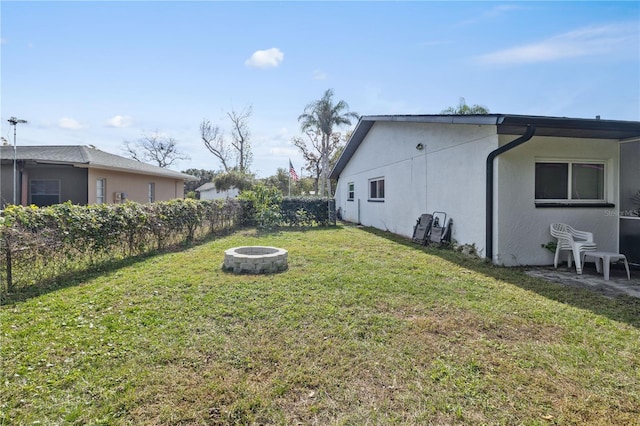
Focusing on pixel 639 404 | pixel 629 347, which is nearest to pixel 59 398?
pixel 639 404

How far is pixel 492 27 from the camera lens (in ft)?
26.2

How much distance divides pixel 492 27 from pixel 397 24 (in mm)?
2343

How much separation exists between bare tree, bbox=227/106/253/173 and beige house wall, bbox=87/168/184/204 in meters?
14.9

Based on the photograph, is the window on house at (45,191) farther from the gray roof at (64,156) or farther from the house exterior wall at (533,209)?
the house exterior wall at (533,209)

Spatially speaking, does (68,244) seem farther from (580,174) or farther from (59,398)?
(580,174)

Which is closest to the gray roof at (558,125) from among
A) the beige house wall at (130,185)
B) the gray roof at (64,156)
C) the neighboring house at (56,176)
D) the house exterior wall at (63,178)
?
the gray roof at (64,156)

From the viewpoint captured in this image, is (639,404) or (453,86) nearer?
(639,404)

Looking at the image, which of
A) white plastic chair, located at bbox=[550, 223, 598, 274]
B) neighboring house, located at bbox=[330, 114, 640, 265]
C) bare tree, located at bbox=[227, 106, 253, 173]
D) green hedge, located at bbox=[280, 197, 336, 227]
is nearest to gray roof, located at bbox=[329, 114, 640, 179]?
neighboring house, located at bbox=[330, 114, 640, 265]

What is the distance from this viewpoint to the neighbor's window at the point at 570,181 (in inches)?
264

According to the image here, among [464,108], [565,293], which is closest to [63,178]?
[565,293]

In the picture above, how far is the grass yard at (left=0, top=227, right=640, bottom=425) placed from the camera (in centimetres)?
221

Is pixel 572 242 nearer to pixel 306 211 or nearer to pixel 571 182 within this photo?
pixel 571 182

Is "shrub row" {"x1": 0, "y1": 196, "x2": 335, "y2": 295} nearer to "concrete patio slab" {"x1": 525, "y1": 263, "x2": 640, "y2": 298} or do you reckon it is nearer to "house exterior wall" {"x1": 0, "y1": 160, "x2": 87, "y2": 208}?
"house exterior wall" {"x1": 0, "y1": 160, "x2": 87, "y2": 208}

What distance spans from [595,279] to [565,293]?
140 cm
